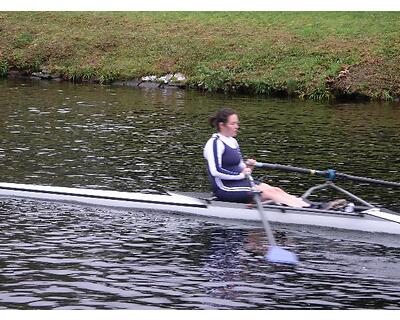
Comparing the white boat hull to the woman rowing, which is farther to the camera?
the woman rowing

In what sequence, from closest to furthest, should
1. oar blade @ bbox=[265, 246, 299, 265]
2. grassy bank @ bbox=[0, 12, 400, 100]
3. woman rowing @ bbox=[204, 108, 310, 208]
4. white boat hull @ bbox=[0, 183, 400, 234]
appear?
oar blade @ bbox=[265, 246, 299, 265] → white boat hull @ bbox=[0, 183, 400, 234] → woman rowing @ bbox=[204, 108, 310, 208] → grassy bank @ bbox=[0, 12, 400, 100]

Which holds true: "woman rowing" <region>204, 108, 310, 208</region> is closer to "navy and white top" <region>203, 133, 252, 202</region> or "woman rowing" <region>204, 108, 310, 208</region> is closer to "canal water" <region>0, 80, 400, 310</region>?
"navy and white top" <region>203, 133, 252, 202</region>

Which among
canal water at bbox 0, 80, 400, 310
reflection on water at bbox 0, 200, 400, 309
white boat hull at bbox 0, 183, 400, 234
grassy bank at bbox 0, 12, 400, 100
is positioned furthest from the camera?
grassy bank at bbox 0, 12, 400, 100

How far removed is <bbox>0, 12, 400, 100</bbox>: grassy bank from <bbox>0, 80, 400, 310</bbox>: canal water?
9281 mm

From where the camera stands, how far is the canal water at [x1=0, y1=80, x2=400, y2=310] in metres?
11.7

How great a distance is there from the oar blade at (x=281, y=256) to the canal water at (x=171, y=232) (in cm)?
16

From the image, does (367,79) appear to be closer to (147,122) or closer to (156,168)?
(147,122)

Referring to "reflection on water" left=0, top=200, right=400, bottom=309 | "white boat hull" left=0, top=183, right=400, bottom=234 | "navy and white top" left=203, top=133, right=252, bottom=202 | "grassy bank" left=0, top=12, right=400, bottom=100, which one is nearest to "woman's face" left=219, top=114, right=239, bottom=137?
"navy and white top" left=203, top=133, right=252, bottom=202

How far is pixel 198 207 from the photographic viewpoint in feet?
54.3

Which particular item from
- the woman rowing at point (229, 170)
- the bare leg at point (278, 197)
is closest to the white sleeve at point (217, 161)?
the woman rowing at point (229, 170)

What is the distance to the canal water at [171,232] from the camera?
11727mm

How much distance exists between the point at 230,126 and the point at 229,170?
3.19 feet

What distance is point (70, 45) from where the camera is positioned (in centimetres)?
4872

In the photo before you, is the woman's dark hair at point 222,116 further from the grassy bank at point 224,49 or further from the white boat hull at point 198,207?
the grassy bank at point 224,49
